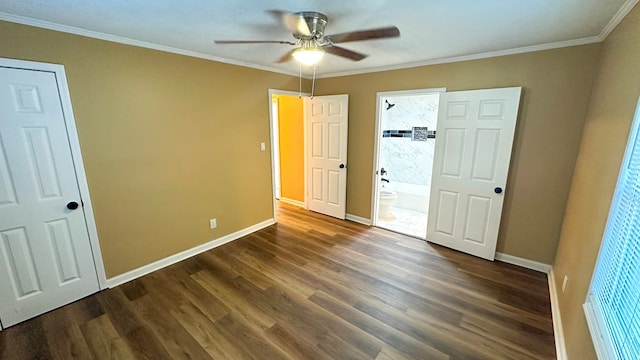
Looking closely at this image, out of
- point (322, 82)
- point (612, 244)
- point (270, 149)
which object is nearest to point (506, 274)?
point (612, 244)

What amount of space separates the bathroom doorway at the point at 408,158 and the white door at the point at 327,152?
31.0 inches

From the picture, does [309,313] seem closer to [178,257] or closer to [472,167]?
[178,257]

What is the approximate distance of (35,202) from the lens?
82.7 inches

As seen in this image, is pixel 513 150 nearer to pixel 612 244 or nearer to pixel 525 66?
pixel 525 66

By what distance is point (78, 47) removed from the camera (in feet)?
7.09

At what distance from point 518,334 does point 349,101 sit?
3.38 meters

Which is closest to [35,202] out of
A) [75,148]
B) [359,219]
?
[75,148]

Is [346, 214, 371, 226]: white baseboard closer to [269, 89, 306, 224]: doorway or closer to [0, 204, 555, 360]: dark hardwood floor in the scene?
[0, 204, 555, 360]: dark hardwood floor

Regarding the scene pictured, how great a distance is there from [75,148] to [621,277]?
12.5 feet

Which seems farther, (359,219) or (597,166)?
(359,219)

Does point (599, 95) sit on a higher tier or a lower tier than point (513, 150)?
higher

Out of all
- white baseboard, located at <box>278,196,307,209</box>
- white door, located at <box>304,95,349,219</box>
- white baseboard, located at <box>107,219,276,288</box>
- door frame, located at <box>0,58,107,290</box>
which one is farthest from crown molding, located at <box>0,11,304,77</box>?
white baseboard, located at <box>278,196,307,209</box>

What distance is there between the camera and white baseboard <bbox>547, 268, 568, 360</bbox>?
1778mm

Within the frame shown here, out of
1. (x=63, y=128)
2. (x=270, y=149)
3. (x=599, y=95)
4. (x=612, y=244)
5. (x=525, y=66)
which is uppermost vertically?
(x=525, y=66)
